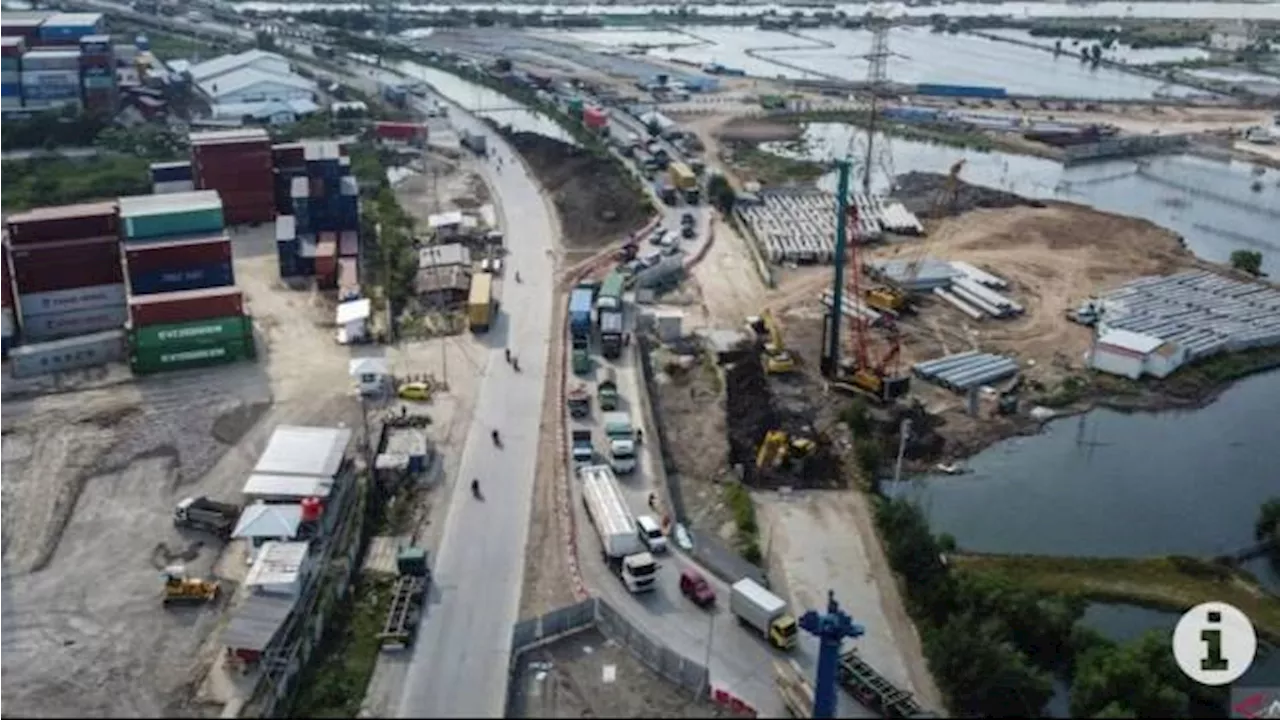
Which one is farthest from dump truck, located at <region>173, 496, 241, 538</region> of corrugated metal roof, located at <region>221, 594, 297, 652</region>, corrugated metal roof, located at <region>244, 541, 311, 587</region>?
corrugated metal roof, located at <region>221, 594, 297, 652</region>

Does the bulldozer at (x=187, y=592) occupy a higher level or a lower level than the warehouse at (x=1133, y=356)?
lower

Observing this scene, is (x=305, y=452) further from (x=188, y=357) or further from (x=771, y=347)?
(x=771, y=347)

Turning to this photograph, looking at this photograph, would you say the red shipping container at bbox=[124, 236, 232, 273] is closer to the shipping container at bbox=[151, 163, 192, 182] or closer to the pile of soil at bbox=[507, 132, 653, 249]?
the shipping container at bbox=[151, 163, 192, 182]

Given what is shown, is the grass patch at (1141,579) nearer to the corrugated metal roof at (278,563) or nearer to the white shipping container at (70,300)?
the corrugated metal roof at (278,563)

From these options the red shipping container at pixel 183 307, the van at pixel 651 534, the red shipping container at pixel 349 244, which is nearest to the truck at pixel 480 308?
the red shipping container at pixel 349 244

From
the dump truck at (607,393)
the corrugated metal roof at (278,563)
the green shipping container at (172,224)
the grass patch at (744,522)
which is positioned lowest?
the grass patch at (744,522)

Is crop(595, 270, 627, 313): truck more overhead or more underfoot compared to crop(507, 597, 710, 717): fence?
more overhead
